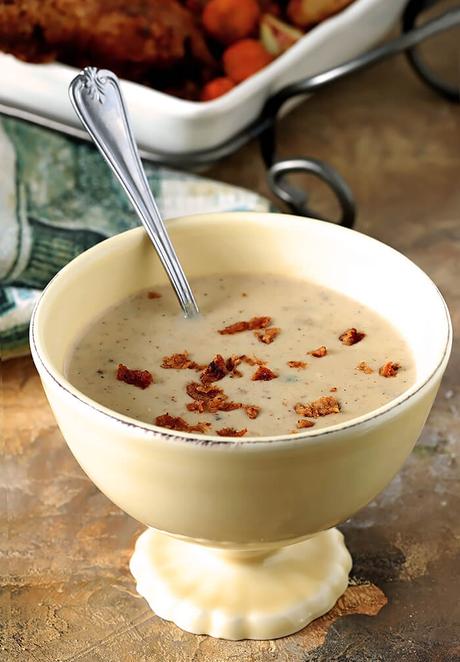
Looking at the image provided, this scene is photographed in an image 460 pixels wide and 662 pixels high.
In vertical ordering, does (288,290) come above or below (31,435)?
above

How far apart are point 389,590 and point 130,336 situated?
13.0 inches

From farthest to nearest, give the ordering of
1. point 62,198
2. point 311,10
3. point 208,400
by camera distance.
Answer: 1. point 311,10
2. point 62,198
3. point 208,400

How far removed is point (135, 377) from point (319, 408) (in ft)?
0.52

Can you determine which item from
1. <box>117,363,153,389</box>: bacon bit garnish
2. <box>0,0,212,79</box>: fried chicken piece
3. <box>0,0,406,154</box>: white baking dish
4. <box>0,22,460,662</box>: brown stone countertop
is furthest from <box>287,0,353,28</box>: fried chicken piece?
<box>117,363,153,389</box>: bacon bit garnish

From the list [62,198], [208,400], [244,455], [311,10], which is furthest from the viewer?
[311,10]

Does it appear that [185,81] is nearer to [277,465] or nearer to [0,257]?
[0,257]

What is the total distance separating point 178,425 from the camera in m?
0.87

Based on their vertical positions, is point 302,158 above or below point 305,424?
below

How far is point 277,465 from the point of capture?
0.80 metres

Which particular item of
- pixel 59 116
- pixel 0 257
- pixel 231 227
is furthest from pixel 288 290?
pixel 59 116

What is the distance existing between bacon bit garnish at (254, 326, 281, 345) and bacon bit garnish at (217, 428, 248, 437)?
131mm

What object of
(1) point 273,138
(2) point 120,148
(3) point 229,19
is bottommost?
(1) point 273,138

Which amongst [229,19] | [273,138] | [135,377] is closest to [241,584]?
[135,377]

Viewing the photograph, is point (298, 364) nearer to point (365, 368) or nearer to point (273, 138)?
point (365, 368)
